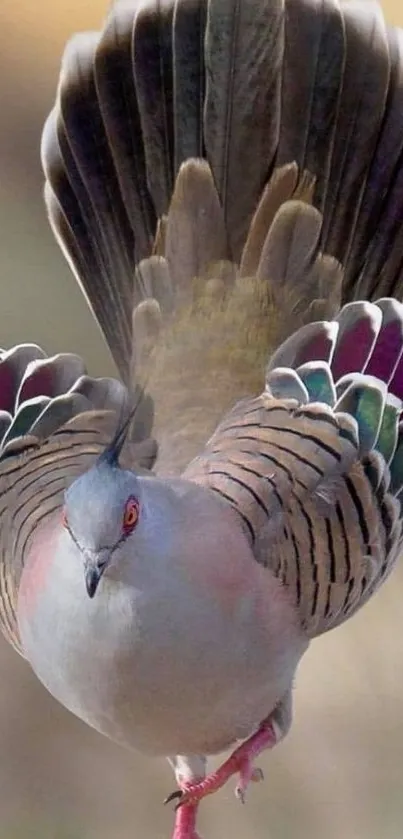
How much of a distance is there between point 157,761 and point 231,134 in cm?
68

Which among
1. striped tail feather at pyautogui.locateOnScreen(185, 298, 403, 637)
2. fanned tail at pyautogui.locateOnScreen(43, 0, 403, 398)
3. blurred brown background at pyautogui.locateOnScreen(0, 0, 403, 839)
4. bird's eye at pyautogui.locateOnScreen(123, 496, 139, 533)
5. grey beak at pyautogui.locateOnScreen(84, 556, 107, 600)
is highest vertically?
fanned tail at pyautogui.locateOnScreen(43, 0, 403, 398)

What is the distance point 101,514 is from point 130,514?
24 millimetres

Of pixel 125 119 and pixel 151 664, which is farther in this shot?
pixel 125 119

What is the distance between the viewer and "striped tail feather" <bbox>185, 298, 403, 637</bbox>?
81cm

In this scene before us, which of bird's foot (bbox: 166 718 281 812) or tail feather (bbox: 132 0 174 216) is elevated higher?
tail feather (bbox: 132 0 174 216)

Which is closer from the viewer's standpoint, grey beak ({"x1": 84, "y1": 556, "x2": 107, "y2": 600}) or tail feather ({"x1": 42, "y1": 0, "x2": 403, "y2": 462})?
grey beak ({"x1": 84, "y1": 556, "x2": 107, "y2": 600})

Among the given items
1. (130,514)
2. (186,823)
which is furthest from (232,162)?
(186,823)

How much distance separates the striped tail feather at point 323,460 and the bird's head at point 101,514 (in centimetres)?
13

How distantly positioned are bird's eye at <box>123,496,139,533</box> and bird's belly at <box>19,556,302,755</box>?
0.13 feet

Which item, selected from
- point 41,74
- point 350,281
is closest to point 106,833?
point 350,281

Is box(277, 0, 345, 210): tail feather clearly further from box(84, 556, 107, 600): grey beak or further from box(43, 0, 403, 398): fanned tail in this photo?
box(84, 556, 107, 600): grey beak

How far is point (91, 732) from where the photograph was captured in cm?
130

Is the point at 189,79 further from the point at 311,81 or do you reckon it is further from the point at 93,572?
the point at 93,572

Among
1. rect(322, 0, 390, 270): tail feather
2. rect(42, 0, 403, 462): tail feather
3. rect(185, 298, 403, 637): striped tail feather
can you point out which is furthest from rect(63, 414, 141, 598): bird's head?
rect(322, 0, 390, 270): tail feather
